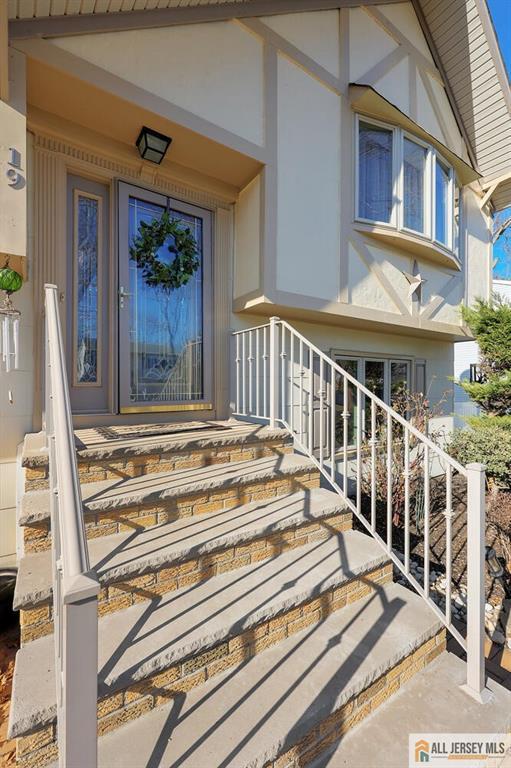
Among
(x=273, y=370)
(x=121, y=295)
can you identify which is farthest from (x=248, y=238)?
(x=273, y=370)

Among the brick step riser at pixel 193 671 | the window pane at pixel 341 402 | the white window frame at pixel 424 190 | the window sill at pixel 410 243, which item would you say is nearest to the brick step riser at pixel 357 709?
the brick step riser at pixel 193 671

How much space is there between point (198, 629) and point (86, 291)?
2.60m

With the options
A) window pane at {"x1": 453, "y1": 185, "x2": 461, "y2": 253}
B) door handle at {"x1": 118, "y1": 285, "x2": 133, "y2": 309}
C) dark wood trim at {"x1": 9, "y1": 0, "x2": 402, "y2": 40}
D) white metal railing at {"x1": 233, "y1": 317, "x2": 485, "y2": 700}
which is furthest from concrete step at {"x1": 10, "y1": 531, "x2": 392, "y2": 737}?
window pane at {"x1": 453, "y1": 185, "x2": 461, "y2": 253}

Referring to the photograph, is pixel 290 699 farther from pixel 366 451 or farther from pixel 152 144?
pixel 152 144

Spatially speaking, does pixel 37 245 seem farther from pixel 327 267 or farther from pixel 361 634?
pixel 361 634

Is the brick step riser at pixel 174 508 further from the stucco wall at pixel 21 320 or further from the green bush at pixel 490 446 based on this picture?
the green bush at pixel 490 446

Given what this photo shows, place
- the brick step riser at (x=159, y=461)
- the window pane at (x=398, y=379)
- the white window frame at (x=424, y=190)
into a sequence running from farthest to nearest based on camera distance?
the window pane at (x=398, y=379), the white window frame at (x=424, y=190), the brick step riser at (x=159, y=461)

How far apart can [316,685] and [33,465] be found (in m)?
1.71

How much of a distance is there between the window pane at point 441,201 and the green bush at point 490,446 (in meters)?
2.62

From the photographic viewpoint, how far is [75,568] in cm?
87

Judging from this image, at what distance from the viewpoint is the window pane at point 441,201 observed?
5.07 meters

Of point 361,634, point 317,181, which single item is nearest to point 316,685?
point 361,634

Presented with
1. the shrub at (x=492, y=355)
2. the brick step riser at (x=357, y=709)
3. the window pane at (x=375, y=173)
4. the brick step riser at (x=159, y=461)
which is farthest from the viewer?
the shrub at (x=492, y=355)

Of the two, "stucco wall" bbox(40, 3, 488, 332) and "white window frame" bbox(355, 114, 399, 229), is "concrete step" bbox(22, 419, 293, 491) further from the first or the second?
"white window frame" bbox(355, 114, 399, 229)
